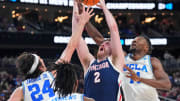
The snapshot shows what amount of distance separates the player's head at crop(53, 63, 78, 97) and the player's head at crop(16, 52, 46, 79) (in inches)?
12.7

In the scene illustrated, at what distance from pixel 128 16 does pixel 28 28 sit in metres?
9.87

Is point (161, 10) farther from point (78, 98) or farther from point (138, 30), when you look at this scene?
point (78, 98)

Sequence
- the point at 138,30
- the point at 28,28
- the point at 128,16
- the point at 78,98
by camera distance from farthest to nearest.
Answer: the point at 128,16 → the point at 138,30 → the point at 28,28 → the point at 78,98

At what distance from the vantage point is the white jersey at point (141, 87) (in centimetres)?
445

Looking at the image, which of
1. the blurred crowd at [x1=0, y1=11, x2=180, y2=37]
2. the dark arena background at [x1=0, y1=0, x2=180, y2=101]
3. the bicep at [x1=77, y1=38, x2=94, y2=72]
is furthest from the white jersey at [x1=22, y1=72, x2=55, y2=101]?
the blurred crowd at [x1=0, y1=11, x2=180, y2=37]

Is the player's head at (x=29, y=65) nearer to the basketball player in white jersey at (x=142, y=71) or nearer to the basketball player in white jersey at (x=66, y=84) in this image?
the basketball player in white jersey at (x=66, y=84)

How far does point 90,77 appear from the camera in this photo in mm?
3436

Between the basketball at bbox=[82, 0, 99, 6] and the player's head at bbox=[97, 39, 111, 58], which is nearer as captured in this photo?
the player's head at bbox=[97, 39, 111, 58]

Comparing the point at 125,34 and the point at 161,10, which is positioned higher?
the point at 161,10

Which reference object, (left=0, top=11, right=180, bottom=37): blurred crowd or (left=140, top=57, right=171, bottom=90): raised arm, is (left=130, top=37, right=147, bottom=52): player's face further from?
(left=0, top=11, right=180, bottom=37): blurred crowd

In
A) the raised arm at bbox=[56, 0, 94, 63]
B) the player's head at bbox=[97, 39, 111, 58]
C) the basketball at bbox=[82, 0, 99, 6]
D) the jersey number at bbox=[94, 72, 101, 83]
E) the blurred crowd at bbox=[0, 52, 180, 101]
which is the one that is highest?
the basketball at bbox=[82, 0, 99, 6]

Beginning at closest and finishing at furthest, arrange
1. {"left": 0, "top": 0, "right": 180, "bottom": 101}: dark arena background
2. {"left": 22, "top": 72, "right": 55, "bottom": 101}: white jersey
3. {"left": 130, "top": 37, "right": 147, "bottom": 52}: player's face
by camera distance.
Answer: {"left": 22, "top": 72, "right": 55, "bottom": 101}: white jersey < {"left": 130, "top": 37, "right": 147, "bottom": 52}: player's face < {"left": 0, "top": 0, "right": 180, "bottom": 101}: dark arena background

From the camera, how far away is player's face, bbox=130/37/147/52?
442 cm

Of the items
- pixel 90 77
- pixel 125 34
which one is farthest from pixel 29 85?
pixel 125 34
